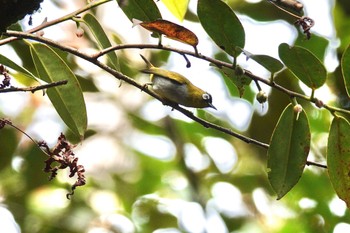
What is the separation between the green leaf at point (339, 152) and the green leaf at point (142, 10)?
0.26m

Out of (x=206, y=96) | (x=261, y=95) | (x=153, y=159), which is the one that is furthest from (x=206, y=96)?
(x=153, y=159)

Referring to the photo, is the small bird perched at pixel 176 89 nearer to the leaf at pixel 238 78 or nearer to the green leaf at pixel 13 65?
the leaf at pixel 238 78

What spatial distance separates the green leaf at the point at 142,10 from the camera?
2.72ft

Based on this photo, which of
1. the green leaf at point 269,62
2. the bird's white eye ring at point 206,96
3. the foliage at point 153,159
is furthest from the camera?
the foliage at point 153,159

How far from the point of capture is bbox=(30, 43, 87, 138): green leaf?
0.84m

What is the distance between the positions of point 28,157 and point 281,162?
931 millimetres

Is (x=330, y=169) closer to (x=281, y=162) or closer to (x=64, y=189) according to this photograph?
(x=281, y=162)

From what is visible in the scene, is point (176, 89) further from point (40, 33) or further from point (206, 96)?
point (40, 33)

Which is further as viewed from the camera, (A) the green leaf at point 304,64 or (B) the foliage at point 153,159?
(B) the foliage at point 153,159

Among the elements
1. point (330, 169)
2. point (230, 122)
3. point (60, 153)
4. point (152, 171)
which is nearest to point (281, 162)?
point (330, 169)

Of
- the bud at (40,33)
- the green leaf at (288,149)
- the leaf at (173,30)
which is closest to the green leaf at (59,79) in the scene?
the bud at (40,33)

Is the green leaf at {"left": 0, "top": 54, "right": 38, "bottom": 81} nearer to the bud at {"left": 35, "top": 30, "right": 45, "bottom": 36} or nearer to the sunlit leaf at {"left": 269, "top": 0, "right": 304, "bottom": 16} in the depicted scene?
the bud at {"left": 35, "top": 30, "right": 45, "bottom": 36}

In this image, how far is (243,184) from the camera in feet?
6.18

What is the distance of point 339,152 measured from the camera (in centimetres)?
82
